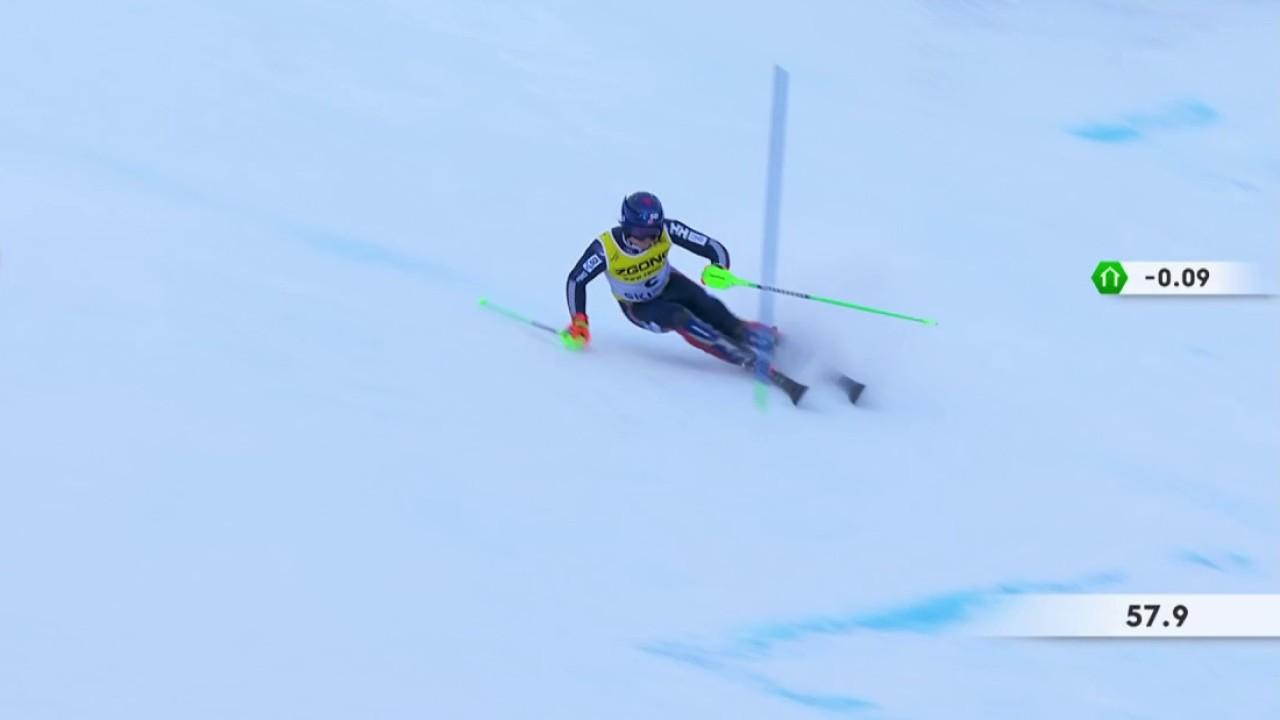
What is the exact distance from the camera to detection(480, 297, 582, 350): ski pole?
623 centimetres

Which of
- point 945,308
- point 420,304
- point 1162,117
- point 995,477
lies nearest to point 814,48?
point 1162,117

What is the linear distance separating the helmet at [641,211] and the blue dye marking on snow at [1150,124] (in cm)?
507

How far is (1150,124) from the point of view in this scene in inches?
404

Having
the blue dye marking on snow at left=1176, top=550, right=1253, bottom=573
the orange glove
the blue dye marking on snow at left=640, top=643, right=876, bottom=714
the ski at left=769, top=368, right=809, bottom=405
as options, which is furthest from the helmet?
the blue dye marking on snow at left=1176, top=550, right=1253, bottom=573

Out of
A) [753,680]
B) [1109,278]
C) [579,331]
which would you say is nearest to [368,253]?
[579,331]

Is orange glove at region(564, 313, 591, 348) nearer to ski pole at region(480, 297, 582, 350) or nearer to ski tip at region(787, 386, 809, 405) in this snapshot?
ski pole at region(480, 297, 582, 350)

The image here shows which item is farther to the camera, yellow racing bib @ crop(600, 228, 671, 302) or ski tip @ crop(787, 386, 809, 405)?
yellow racing bib @ crop(600, 228, 671, 302)

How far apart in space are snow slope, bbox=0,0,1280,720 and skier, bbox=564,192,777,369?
156 mm

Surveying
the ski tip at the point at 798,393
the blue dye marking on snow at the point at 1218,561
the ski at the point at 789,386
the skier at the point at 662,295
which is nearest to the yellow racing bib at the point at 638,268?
the skier at the point at 662,295

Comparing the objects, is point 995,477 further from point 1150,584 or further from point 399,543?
point 399,543

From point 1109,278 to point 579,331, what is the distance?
10.7 ft

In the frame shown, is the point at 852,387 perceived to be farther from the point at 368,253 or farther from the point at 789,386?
the point at 368,253

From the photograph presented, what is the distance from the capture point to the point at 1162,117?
10.4 metres

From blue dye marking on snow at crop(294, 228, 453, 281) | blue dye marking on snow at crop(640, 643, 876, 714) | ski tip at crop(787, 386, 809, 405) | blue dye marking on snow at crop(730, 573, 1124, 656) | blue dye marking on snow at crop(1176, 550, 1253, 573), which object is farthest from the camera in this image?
blue dye marking on snow at crop(294, 228, 453, 281)
